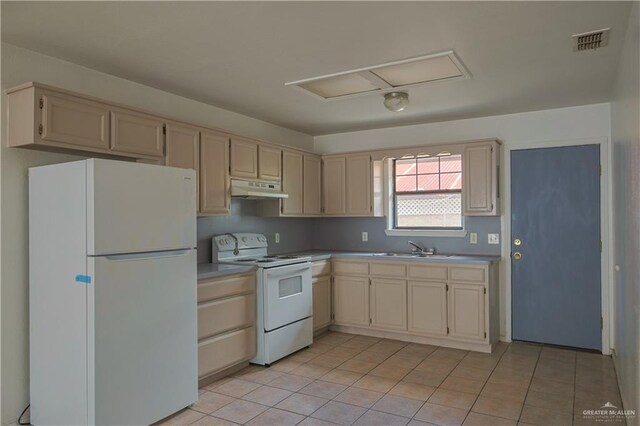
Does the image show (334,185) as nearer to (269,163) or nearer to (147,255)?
(269,163)

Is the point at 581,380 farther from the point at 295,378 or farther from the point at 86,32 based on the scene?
the point at 86,32

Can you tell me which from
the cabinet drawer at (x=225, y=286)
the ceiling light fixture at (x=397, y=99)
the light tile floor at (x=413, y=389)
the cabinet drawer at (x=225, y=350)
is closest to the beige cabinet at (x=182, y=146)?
the cabinet drawer at (x=225, y=286)

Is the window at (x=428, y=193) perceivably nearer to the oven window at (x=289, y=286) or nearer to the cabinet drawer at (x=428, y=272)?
the cabinet drawer at (x=428, y=272)

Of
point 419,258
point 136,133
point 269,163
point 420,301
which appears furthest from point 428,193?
point 136,133

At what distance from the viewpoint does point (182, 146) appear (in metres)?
3.52

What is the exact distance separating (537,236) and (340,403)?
2.69m

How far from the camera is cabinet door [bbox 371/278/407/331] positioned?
4594mm

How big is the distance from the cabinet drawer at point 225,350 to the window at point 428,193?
2.35m

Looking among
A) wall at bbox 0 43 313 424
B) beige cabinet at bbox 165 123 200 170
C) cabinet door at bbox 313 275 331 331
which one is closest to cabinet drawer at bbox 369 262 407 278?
cabinet door at bbox 313 275 331 331

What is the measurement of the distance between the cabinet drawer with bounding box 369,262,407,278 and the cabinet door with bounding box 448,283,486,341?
51 cm

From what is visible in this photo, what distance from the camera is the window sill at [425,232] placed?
482 cm

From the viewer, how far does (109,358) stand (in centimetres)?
249

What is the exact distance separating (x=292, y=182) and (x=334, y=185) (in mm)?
669

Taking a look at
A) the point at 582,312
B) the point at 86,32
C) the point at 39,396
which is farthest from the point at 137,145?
the point at 582,312
